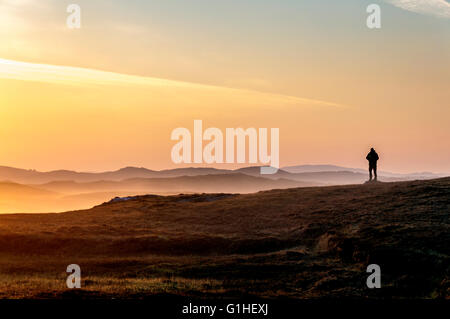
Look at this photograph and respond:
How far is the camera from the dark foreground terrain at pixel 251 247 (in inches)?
878

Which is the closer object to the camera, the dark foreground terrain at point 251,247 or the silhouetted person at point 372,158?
the dark foreground terrain at point 251,247

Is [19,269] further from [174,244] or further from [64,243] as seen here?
[174,244]

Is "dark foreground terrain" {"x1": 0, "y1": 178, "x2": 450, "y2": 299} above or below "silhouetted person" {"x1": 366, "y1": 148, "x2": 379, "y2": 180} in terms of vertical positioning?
below

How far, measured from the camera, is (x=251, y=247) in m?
32.0

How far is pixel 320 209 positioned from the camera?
41781 mm

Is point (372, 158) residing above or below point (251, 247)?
above

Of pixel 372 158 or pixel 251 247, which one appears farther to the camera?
pixel 372 158

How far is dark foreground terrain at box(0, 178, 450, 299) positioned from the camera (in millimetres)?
22312

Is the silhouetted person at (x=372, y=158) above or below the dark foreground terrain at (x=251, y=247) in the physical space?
above

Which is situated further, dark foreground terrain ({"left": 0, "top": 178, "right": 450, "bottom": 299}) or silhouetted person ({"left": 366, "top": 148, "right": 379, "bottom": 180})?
silhouetted person ({"left": 366, "top": 148, "right": 379, "bottom": 180})
